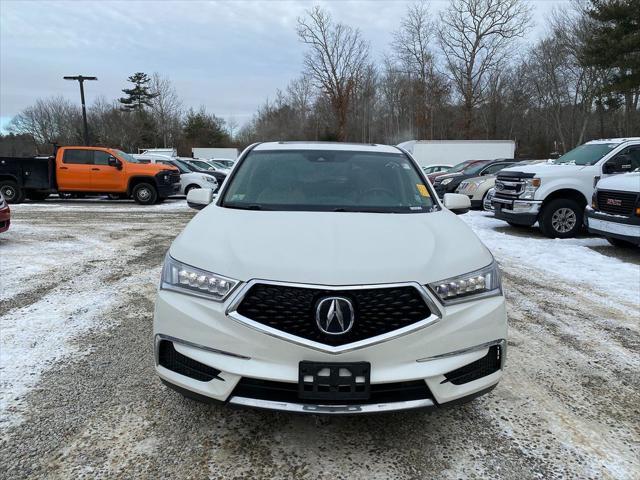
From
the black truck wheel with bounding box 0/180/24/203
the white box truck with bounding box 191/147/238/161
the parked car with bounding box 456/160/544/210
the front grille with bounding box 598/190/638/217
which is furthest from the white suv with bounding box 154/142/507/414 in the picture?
the white box truck with bounding box 191/147/238/161

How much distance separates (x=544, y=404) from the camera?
9.66ft

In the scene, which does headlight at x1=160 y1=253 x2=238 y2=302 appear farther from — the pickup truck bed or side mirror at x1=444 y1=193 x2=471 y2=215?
the pickup truck bed

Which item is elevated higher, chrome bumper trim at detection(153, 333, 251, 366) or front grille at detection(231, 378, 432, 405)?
chrome bumper trim at detection(153, 333, 251, 366)

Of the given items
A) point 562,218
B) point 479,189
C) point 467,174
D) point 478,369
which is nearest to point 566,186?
point 562,218

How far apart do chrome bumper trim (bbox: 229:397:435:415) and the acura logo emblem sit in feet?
1.16

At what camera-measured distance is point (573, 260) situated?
727cm

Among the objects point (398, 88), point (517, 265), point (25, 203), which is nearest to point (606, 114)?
point (398, 88)

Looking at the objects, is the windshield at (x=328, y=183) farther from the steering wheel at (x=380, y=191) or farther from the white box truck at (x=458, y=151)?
the white box truck at (x=458, y=151)

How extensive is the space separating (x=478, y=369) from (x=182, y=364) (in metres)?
1.54

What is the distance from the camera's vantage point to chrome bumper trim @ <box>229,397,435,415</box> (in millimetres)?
2146

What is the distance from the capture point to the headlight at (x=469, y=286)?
7.59 feet

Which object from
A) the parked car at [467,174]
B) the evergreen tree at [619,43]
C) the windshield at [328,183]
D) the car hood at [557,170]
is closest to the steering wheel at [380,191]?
the windshield at [328,183]

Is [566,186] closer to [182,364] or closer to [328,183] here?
[328,183]

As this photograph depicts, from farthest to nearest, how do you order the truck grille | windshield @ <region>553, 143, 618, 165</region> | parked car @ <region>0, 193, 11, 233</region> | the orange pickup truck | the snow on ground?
the orange pickup truck
the truck grille
windshield @ <region>553, 143, 618, 165</region>
parked car @ <region>0, 193, 11, 233</region>
the snow on ground
